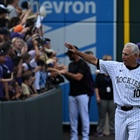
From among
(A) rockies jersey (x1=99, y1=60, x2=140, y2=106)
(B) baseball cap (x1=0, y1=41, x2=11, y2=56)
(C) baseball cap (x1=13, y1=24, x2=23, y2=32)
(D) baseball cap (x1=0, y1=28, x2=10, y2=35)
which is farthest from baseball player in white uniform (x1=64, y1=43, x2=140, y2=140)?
(C) baseball cap (x1=13, y1=24, x2=23, y2=32)

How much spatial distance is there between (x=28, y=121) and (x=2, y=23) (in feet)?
5.61

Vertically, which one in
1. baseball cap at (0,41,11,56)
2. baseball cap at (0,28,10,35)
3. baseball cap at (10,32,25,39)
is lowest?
baseball cap at (0,41,11,56)

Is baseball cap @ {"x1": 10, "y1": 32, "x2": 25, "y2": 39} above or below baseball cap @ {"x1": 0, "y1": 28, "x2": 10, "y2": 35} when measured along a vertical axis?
below

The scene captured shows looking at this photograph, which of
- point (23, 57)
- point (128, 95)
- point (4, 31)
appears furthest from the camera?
point (23, 57)

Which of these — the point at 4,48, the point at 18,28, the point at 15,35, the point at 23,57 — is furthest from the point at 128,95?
the point at 18,28

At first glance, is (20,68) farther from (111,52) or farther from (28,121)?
(111,52)

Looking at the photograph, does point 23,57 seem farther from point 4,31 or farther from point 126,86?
point 126,86

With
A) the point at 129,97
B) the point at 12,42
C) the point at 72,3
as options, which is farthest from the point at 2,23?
the point at 72,3

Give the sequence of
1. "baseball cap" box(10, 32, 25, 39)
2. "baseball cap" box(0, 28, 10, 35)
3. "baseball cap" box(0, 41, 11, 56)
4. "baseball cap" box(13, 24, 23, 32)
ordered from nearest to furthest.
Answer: "baseball cap" box(0, 41, 11, 56) → "baseball cap" box(0, 28, 10, 35) → "baseball cap" box(10, 32, 25, 39) → "baseball cap" box(13, 24, 23, 32)

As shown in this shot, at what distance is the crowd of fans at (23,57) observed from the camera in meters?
9.66

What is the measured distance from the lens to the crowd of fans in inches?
380

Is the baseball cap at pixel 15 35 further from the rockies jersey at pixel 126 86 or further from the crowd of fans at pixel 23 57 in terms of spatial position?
the rockies jersey at pixel 126 86

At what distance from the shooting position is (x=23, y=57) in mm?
10289

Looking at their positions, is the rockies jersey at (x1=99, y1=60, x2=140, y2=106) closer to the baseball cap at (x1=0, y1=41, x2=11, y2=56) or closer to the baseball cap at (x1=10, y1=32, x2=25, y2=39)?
the baseball cap at (x1=0, y1=41, x2=11, y2=56)
